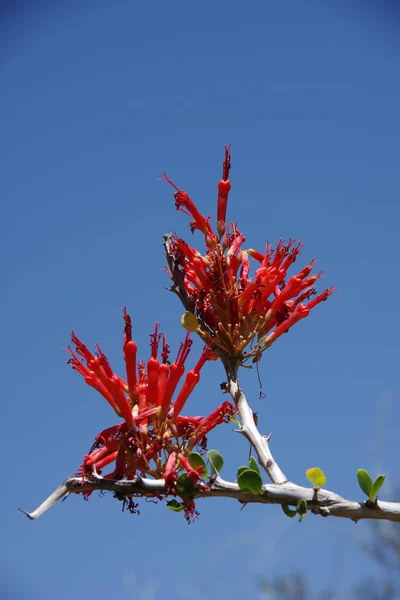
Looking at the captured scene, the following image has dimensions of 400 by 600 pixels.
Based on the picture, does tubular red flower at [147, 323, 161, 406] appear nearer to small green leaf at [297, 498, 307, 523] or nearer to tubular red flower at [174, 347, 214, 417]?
tubular red flower at [174, 347, 214, 417]

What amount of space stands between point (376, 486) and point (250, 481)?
1.65 ft

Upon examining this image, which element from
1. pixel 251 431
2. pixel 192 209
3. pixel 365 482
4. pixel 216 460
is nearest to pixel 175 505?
pixel 216 460

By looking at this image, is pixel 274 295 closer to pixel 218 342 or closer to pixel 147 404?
pixel 218 342

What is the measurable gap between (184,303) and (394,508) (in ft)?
5.16

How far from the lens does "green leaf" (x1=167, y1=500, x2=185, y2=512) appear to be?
3527 mm

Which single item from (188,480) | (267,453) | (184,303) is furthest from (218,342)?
(188,480)

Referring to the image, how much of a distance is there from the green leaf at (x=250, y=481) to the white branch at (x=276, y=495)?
0.12ft

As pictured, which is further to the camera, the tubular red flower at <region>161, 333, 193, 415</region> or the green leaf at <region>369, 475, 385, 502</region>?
the tubular red flower at <region>161, 333, 193, 415</region>

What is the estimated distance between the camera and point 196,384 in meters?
3.92

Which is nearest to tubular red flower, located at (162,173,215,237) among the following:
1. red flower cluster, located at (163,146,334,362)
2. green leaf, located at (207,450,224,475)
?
red flower cluster, located at (163,146,334,362)

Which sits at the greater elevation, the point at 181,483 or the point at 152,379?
the point at 152,379

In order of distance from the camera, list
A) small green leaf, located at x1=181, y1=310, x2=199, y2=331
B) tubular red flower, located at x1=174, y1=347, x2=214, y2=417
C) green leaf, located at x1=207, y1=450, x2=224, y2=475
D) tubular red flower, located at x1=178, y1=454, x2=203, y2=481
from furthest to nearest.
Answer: small green leaf, located at x1=181, y1=310, x2=199, y2=331 → tubular red flower, located at x1=174, y1=347, x2=214, y2=417 → green leaf, located at x1=207, y1=450, x2=224, y2=475 → tubular red flower, located at x1=178, y1=454, x2=203, y2=481

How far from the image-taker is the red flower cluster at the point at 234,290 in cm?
416

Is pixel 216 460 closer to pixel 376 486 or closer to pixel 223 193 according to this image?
pixel 376 486
